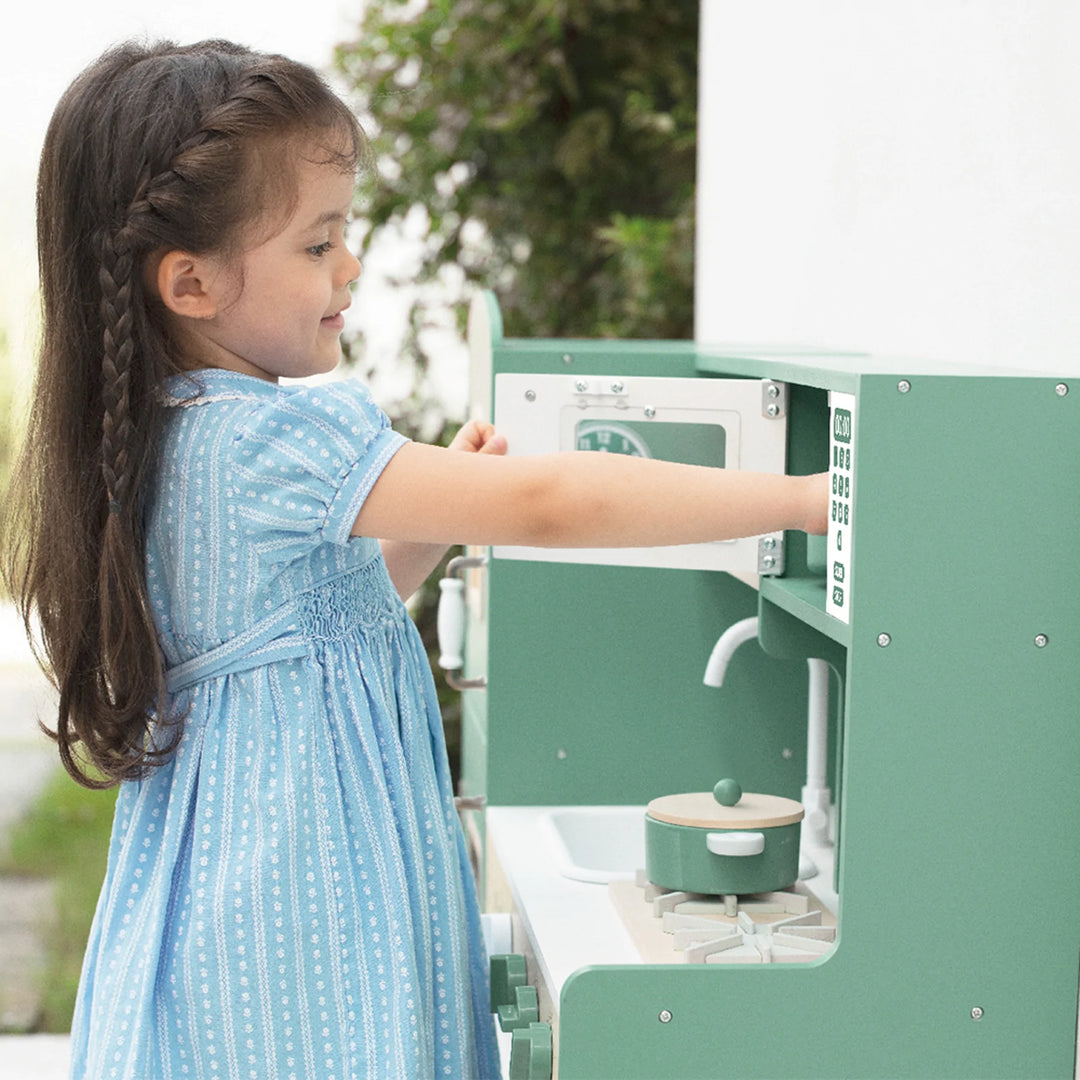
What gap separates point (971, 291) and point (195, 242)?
79cm

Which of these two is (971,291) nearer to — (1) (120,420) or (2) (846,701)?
(2) (846,701)

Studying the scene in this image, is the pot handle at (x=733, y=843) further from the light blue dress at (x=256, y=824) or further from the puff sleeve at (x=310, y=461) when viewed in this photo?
the puff sleeve at (x=310, y=461)

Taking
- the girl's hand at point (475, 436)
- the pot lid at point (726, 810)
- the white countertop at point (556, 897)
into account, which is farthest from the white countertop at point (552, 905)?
the girl's hand at point (475, 436)

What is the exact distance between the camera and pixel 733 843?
1326 mm

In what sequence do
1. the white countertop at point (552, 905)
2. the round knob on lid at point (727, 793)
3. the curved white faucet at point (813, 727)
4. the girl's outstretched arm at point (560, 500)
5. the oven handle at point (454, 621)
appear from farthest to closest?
the oven handle at point (454, 621) < the curved white faucet at point (813, 727) < the round knob on lid at point (727, 793) < the white countertop at point (552, 905) < the girl's outstretched arm at point (560, 500)

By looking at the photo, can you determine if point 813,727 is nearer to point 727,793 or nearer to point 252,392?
point 727,793

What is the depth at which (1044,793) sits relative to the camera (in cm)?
108

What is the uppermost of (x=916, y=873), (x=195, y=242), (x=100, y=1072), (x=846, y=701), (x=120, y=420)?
(x=195, y=242)

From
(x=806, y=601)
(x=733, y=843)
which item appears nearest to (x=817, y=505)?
(x=806, y=601)

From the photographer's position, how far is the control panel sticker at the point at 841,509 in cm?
108

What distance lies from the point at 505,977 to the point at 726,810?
0.24m

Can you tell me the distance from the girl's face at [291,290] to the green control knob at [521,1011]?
1.70 ft

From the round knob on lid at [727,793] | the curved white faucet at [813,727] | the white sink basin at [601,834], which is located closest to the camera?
the round knob on lid at [727,793]

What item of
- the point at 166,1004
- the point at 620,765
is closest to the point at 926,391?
the point at 166,1004
